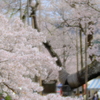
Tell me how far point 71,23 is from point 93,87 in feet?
17.3

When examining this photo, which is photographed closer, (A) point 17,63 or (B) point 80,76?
(A) point 17,63

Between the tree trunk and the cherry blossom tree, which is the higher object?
the cherry blossom tree

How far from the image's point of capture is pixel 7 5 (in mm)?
12102

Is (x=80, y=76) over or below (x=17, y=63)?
below

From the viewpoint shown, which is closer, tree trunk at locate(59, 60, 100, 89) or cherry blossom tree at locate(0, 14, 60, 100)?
cherry blossom tree at locate(0, 14, 60, 100)

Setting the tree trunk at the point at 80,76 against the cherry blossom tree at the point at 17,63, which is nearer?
the cherry blossom tree at the point at 17,63

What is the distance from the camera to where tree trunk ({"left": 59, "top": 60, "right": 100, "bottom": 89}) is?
1044 cm

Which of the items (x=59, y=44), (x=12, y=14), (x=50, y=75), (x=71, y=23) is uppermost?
(x=12, y=14)

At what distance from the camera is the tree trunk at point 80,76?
10438mm

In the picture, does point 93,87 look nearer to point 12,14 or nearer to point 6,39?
point 12,14

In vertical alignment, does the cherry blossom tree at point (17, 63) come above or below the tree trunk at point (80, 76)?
above

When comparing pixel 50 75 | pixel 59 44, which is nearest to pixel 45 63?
pixel 59 44

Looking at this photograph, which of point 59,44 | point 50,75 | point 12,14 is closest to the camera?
point 12,14

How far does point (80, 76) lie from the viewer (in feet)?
36.6
